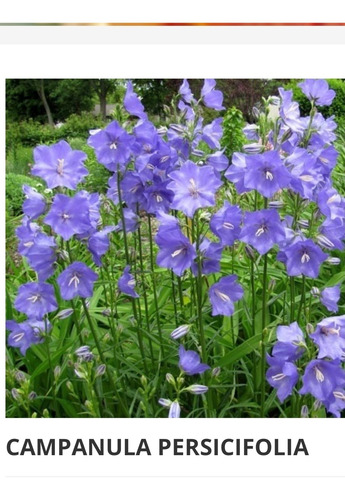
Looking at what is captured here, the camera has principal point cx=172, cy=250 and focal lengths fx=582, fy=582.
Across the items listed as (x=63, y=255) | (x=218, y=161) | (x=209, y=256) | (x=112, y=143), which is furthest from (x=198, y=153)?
(x=63, y=255)

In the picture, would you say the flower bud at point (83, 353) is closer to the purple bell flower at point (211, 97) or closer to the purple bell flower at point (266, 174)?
the purple bell flower at point (266, 174)

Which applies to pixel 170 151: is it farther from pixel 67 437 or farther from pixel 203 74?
pixel 67 437

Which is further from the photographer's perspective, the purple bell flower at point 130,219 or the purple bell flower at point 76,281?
the purple bell flower at point 130,219

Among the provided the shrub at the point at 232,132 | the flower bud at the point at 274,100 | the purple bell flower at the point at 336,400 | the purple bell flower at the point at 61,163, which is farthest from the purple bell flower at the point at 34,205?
the shrub at the point at 232,132

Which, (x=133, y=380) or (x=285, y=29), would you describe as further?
(x=133, y=380)

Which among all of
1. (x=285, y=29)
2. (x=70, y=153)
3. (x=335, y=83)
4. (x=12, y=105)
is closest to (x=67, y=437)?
(x=70, y=153)

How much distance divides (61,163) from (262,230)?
2.43ft

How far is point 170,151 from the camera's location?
2307 millimetres

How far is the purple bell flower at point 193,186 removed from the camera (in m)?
1.88

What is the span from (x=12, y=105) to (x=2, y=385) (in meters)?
19.5

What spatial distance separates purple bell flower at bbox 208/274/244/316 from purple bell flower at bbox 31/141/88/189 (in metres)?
0.64

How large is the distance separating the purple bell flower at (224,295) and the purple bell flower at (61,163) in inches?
25.1

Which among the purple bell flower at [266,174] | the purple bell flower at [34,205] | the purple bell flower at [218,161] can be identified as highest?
the purple bell flower at [218,161]

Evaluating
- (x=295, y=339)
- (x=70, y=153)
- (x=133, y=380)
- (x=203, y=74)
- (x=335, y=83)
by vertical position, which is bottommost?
(x=133, y=380)
